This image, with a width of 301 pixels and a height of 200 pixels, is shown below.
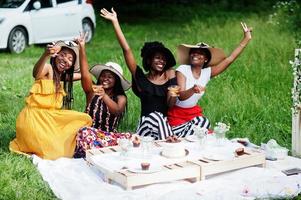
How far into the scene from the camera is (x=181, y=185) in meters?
5.66

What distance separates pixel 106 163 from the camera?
5770 mm

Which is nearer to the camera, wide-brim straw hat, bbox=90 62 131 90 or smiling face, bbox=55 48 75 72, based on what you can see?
smiling face, bbox=55 48 75 72

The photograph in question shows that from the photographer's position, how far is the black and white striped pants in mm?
6695

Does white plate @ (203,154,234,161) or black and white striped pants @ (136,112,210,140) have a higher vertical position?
black and white striped pants @ (136,112,210,140)

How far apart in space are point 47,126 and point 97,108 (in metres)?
0.57

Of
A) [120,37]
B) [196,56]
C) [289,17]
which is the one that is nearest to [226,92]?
[196,56]

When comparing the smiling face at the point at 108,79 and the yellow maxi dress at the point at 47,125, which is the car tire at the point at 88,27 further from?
the yellow maxi dress at the point at 47,125

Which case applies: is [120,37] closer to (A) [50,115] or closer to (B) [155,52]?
(B) [155,52]

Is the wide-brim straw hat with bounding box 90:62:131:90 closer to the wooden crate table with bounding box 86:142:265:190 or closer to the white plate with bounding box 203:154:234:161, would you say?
the wooden crate table with bounding box 86:142:265:190

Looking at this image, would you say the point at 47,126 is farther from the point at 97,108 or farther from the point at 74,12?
the point at 74,12

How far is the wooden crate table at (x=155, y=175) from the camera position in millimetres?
5426

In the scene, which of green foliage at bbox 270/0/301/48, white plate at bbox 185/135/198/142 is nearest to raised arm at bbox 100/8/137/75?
white plate at bbox 185/135/198/142

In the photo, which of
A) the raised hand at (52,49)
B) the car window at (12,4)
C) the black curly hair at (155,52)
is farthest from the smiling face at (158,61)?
the car window at (12,4)

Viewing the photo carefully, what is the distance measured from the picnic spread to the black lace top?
0.59 meters
